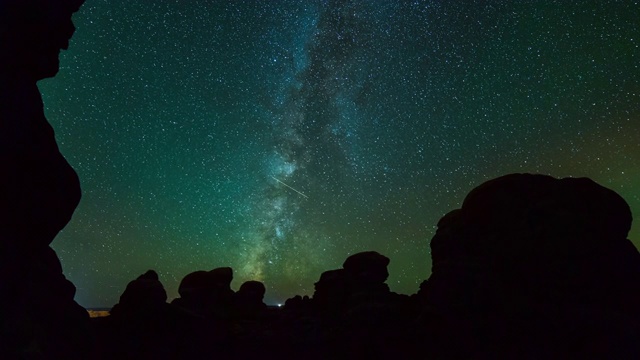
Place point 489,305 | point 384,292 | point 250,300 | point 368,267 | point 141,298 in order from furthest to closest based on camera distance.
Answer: point 250,300 → point 368,267 → point 384,292 → point 141,298 → point 489,305

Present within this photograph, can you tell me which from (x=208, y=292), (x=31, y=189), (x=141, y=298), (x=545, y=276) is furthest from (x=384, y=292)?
(x=31, y=189)

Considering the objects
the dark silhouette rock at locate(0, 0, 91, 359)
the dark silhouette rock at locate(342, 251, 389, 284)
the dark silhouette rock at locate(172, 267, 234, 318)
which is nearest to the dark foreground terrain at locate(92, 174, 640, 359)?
the dark silhouette rock at locate(342, 251, 389, 284)

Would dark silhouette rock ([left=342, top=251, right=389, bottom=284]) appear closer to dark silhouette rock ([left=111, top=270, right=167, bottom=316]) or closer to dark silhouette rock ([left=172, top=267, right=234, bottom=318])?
dark silhouette rock ([left=172, top=267, right=234, bottom=318])

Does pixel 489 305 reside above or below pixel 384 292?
below

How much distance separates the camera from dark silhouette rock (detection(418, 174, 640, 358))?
20.9 metres

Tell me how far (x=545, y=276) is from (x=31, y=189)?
2744cm

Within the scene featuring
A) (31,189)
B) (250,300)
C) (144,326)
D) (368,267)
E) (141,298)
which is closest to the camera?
(31,189)

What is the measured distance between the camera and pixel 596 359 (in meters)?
19.9

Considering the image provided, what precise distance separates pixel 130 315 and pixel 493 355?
75.8 ft

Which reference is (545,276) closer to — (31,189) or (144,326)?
(144,326)

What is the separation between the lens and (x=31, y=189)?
55.5 ft

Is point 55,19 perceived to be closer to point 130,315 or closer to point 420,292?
point 130,315

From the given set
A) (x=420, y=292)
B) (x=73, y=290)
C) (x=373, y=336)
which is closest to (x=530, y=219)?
(x=420, y=292)

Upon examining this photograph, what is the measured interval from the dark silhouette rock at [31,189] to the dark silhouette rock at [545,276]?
74.1 feet
